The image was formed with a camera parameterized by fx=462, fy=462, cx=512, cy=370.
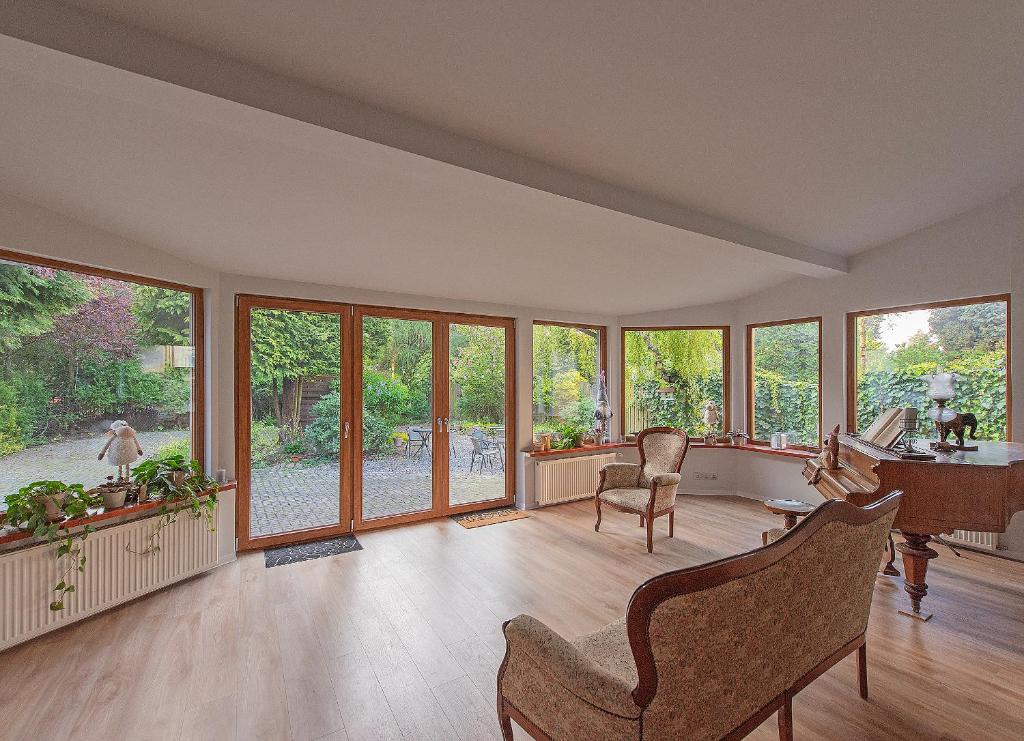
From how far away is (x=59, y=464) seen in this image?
285 centimetres

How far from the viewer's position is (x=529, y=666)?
1537mm

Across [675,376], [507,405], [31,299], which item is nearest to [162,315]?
[31,299]

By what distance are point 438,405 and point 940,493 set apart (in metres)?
3.86

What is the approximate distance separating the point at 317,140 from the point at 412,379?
2995 mm

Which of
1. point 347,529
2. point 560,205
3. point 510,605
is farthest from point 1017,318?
point 347,529

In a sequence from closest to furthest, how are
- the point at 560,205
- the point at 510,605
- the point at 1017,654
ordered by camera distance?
the point at 1017,654
the point at 560,205
the point at 510,605

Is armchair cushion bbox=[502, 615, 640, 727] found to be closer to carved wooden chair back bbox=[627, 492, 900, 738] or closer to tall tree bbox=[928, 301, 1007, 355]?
carved wooden chair back bbox=[627, 492, 900, 738]

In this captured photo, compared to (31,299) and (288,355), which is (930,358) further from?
(31,299)

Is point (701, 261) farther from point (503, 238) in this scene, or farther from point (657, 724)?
point (657, 724)

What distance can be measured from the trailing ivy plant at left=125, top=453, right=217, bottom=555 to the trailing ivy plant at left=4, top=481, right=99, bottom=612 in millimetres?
288

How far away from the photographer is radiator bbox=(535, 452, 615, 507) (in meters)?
5.23

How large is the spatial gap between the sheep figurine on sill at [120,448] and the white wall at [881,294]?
17.3ft

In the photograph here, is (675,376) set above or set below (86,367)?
Answer: below

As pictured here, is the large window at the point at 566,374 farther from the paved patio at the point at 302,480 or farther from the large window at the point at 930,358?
the large window at the point at 930,358
